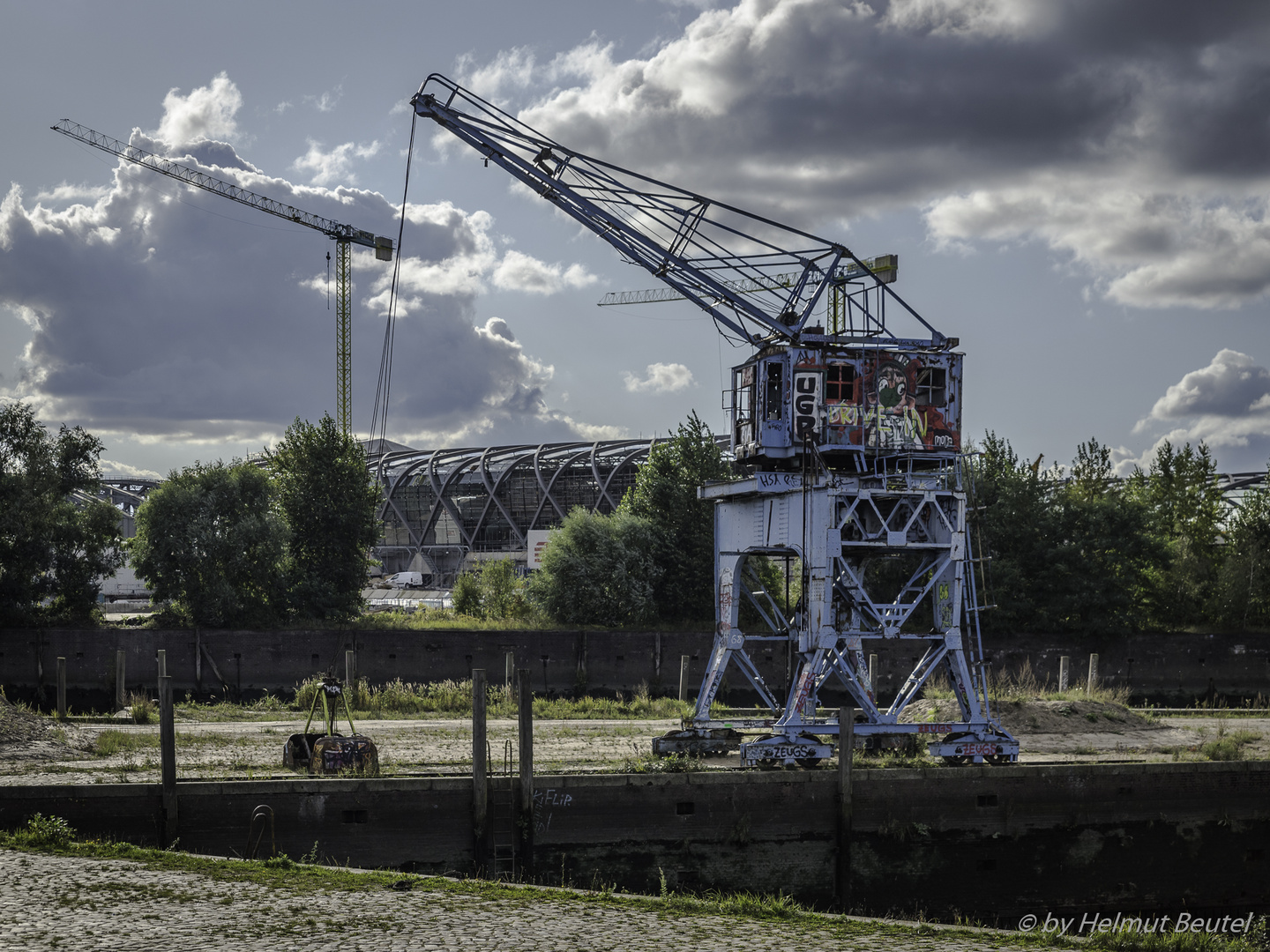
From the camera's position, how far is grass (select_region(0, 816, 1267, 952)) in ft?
38.5

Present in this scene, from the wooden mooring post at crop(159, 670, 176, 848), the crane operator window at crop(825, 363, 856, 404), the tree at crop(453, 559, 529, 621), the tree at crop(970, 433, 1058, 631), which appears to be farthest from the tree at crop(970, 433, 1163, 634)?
the wooden mooring post at crop(159, 670, 176, 848)

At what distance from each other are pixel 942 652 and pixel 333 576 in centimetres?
3085

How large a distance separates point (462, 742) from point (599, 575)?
72.1 feet

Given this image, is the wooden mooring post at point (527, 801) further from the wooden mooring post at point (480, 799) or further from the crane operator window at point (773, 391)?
the crane operator window at point (773, 391)

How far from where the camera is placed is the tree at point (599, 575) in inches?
1789

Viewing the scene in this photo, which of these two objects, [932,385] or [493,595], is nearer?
[932,385]

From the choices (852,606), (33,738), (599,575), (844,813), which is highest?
(599,575)

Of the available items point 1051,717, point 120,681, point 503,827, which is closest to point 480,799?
point 503,827

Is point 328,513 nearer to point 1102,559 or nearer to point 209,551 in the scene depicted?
point 209,551

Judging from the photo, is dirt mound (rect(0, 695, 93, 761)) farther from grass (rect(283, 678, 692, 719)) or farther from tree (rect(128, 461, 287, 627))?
tree (rect(128, 461, 287, 627))

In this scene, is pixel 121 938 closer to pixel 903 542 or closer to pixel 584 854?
pixel 584 854

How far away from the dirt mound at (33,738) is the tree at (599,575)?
79.1 ft

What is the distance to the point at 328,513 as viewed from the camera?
47.2m

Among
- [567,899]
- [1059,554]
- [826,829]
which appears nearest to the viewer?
[567,899]
